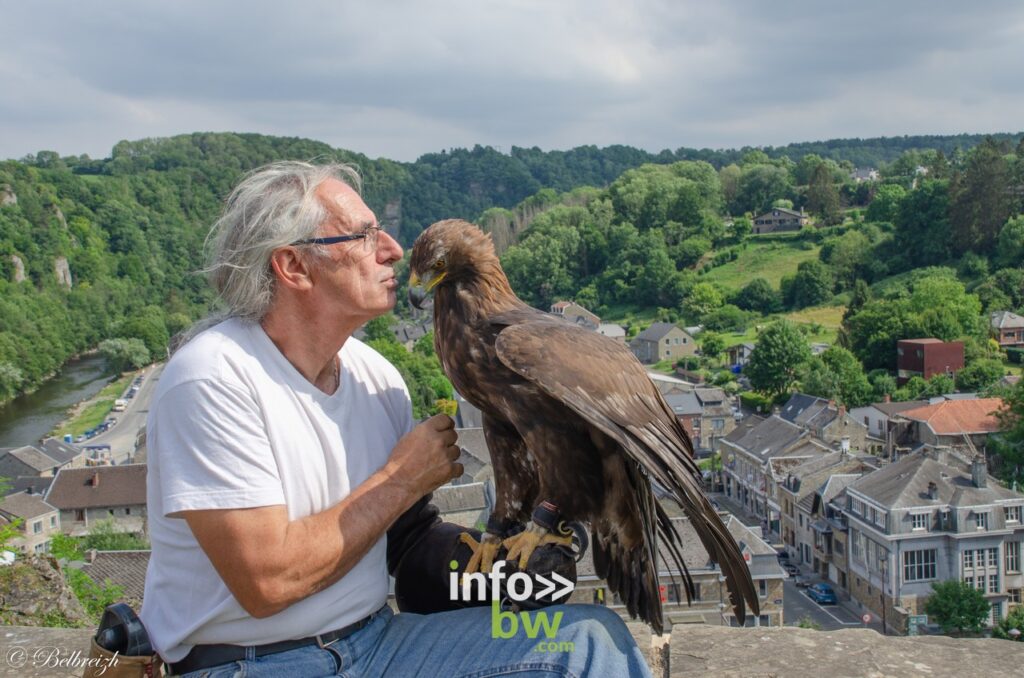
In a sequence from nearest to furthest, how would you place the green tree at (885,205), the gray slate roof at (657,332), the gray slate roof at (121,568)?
the gray slate roof at (121,568), the gray slate roof at (657,332), the green tree at (885,205)

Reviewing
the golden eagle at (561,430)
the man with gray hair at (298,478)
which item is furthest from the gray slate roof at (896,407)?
the man with gray hair at (298,478)

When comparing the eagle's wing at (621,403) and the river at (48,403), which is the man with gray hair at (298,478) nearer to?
the eagle's wing at (621,403)

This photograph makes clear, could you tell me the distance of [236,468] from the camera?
89.7 inches

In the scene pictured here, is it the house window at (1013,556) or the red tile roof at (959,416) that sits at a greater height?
the red tile roof at (959,416)

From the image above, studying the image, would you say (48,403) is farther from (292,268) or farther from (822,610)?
(292,268)

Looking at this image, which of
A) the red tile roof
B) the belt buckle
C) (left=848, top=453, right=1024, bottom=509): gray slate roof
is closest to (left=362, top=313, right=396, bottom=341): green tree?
the red tile roof

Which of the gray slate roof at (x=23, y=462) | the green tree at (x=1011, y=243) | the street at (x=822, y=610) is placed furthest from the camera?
the green tree at (x=1011, y=243)

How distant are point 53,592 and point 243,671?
11.6ft

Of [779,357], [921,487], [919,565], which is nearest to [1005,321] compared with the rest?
[779,357]

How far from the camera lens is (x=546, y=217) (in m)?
89.6

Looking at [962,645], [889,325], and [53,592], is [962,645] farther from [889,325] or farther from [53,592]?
[889,325]

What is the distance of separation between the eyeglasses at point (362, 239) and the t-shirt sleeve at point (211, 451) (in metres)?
0.51

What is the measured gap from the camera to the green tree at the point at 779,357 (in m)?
45.5

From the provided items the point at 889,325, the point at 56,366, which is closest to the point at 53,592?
the point at 889,325
